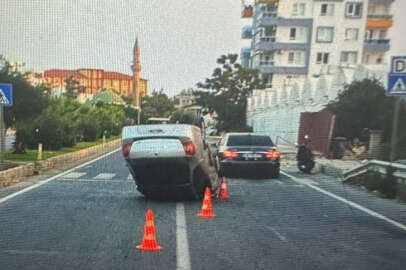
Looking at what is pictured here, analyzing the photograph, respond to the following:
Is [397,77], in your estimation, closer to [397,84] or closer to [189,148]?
[397,84]

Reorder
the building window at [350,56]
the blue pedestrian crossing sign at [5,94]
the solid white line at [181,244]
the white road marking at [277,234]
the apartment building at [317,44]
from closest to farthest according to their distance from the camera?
1. the solid white line at [181,244]
2. the white road marking at [277,234]
3. the apartment building at [317,44]
4. the blue pedestrian crossing sign at [5,94]
5. the building window at [350,56]

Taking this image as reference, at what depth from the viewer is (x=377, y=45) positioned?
7566 millimetres

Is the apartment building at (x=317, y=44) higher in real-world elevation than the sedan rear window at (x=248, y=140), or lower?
higher

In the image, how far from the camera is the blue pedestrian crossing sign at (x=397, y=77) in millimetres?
6371

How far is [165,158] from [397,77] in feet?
13.4

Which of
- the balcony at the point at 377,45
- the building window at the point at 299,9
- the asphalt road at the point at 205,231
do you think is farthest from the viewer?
the building window at the point at 299,9

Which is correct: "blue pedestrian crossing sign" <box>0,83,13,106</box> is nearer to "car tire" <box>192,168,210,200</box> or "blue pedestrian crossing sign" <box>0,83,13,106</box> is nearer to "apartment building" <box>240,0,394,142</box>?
"car tire" <box>192,168,210,200</box>

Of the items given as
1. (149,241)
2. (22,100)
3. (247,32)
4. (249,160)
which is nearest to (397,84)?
(249,160)

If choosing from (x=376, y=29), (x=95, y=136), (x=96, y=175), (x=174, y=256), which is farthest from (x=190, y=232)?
(x=95, y=136)

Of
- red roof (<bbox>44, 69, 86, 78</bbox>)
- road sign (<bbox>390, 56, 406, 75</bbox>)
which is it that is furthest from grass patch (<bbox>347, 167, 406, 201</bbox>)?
red roof (<bbox>44, 69, 86, 78</bbox>)

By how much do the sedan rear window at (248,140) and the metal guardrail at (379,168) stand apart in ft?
6.84

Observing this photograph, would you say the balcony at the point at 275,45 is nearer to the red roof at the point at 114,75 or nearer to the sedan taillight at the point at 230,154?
the sedan taillight at the point at 230,154

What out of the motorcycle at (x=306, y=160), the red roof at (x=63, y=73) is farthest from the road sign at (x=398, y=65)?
the red roof at (x=63, y=73)

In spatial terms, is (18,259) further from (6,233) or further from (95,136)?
(95,136)
